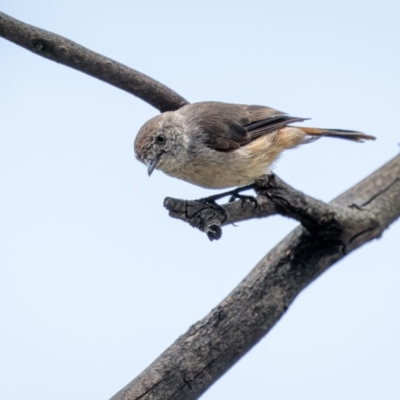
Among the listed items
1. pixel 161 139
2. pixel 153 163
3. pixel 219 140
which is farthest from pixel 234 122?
pixel 153 163

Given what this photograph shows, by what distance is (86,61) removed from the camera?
15.3ft

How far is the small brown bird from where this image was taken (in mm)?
4578

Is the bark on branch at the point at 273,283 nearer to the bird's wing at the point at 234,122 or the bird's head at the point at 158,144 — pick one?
the bird's head at the point at 158,144

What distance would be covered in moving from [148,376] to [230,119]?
2334 millimetres

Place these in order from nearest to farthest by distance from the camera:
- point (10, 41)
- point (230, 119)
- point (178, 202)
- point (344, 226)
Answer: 1. point (344, 226)
2. point (178, 202)
3. point (10, 41)
4. point (230, 119)

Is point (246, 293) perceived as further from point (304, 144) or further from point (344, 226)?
point (304, 144)

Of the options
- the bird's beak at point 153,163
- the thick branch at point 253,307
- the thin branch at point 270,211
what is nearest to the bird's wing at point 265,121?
the bird's beak at point 153,163

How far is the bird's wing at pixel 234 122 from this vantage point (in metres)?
4.84

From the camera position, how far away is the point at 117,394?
11.1 feet

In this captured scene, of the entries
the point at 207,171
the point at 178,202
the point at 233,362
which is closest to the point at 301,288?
the point at 233,362

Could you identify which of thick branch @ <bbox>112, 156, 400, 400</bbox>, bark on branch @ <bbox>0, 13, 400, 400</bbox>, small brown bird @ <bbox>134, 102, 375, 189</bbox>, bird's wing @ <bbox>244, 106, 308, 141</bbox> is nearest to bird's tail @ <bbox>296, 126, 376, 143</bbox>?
small brown bird @ <bbox>134, 102, 375, 189</bbox>

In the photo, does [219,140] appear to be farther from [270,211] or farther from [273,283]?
[273,283]

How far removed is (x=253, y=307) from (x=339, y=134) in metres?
2.26

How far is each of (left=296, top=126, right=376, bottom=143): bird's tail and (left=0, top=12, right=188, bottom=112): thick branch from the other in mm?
1032
